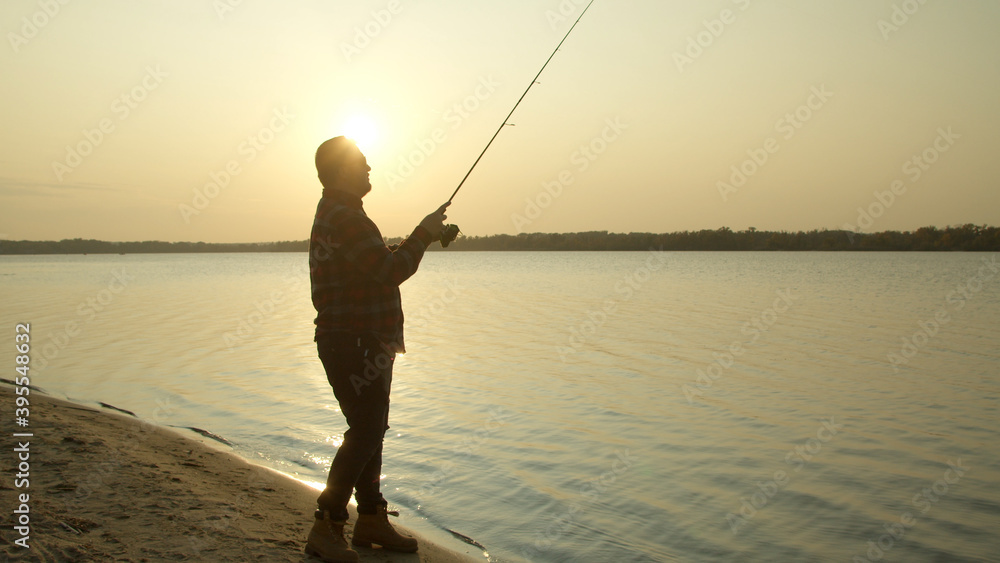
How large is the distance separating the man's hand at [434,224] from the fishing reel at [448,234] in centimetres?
4

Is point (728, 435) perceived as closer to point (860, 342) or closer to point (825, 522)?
point (825, 522)

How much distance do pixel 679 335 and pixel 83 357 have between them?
37.2 feet

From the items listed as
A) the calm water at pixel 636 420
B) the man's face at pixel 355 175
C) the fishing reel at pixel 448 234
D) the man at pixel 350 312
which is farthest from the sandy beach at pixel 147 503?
the man's face at pixel 355 175

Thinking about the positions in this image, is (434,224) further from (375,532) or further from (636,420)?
(636,420)

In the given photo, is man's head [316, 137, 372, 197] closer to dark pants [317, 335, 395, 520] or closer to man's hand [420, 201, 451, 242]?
man's hand [420, 201, 451, 242]

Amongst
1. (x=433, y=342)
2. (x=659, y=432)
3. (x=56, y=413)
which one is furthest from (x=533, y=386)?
(x=56, y=413)

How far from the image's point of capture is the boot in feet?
10.5

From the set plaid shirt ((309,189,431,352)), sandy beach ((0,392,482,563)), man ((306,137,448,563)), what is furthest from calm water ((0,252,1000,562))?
plaid shirt ((309,189,431,352))

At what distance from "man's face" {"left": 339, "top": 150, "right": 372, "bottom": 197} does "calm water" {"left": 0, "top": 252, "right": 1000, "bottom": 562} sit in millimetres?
2494

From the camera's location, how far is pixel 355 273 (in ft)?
10.4

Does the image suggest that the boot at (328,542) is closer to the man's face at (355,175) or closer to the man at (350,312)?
the man at (350,312)

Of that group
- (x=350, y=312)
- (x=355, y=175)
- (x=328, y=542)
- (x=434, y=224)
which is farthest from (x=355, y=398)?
(x=355, y=175)

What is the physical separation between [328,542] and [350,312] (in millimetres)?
1099

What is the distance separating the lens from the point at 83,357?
11688mm
